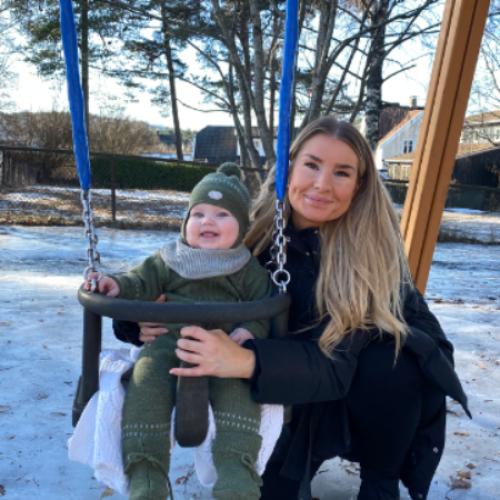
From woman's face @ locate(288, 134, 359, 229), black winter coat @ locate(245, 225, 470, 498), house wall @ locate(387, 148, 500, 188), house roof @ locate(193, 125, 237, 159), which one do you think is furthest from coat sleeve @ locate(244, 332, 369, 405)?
house roof @ locate(193, 125, 237, 159)

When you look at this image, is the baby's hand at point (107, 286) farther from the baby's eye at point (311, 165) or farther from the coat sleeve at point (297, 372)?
the baby's eye at point (311, 165)

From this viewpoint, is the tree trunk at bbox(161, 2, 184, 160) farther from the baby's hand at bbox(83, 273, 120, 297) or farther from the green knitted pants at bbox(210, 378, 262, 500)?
the green knitted pants at bbox(210, 378, 262, 500)

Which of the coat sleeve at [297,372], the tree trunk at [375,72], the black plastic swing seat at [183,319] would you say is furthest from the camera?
the tree trunk at [375,72]

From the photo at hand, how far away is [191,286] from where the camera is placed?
66.1 inches

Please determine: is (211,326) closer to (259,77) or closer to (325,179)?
(325,179)

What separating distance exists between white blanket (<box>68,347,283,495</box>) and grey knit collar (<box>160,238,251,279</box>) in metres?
0.30

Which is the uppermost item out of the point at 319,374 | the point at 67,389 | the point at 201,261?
the point at 201,261

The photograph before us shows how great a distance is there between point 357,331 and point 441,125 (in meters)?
1.23

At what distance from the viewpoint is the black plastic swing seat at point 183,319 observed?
127 cm

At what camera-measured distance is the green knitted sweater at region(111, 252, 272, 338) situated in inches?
65.1

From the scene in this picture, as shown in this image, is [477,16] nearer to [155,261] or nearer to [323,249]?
[323,249]

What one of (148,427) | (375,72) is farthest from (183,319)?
(375,72)

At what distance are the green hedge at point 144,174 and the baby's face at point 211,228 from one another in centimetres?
1429

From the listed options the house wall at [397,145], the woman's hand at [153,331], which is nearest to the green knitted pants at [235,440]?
the woman's hand at [153,331]
